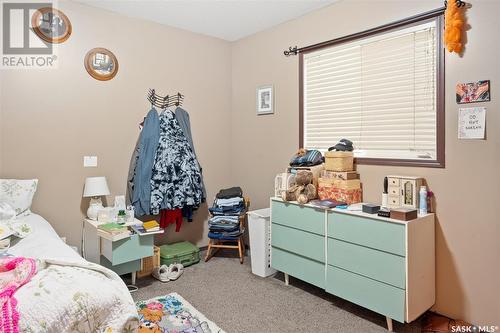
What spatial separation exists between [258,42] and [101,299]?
321cm

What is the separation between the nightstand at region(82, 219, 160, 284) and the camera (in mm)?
2734

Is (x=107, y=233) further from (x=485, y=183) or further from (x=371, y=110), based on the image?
(x=485, y=183)

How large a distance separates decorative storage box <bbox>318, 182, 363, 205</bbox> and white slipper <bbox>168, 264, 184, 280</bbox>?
61.0 inches

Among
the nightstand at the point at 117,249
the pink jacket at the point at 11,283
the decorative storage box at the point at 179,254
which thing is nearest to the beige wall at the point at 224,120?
the nightstand at the point at 117,249

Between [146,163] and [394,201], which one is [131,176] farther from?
[394,201]

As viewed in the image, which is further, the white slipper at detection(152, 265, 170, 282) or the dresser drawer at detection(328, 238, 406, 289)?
the white slipper at detection(152, 265, 170, 282)

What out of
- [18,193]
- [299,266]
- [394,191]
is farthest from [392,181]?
[18,193]

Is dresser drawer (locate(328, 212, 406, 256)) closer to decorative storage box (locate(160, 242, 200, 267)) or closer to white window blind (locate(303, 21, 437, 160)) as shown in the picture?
white window blind (locate(303, 21, 437, 160))

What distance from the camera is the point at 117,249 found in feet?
8.96

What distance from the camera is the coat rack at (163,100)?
140 inches

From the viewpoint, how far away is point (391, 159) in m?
2.68

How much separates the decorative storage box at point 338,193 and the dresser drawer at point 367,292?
0.58m

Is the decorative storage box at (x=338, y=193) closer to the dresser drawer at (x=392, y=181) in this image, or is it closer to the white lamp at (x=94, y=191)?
the dresser drawer at (x=392, y=181)

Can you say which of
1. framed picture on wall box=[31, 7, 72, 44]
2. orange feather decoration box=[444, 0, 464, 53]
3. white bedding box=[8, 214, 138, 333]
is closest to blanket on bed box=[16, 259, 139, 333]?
white bedding box=[8, 214, 138, 333]
